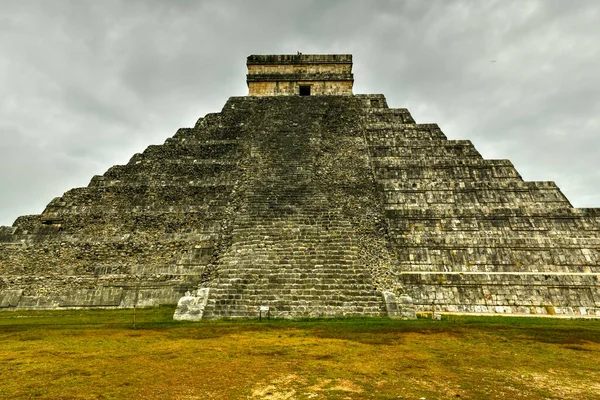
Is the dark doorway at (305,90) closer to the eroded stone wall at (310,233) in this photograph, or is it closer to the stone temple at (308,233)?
the stone temple at (308,233)

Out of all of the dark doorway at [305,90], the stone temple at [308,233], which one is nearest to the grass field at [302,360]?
the stone temple at [308,233]

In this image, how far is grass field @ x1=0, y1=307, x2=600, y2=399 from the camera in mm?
4883

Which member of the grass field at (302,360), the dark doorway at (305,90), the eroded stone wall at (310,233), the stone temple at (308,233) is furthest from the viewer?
the dark doorway at (305,90)

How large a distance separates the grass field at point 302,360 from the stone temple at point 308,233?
203 centimetres

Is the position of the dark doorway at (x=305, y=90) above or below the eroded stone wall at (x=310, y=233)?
above

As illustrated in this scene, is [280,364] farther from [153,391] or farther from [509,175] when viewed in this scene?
[509,175]

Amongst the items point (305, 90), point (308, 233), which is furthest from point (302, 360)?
point (305, 90)

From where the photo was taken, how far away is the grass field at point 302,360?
16.0 ft

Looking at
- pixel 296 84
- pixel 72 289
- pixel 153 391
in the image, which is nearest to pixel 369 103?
pixel 296 84

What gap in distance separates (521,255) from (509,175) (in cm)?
424

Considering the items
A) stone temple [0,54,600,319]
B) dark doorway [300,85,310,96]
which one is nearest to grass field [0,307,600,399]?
stone temple [0,54,600,319]

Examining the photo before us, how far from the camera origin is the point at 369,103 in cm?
2112

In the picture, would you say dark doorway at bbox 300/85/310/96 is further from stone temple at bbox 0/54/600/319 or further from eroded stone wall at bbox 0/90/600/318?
eroded stone wall at bbox 0/90/600/318

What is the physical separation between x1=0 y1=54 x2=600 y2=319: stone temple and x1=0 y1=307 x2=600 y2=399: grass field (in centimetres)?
203
